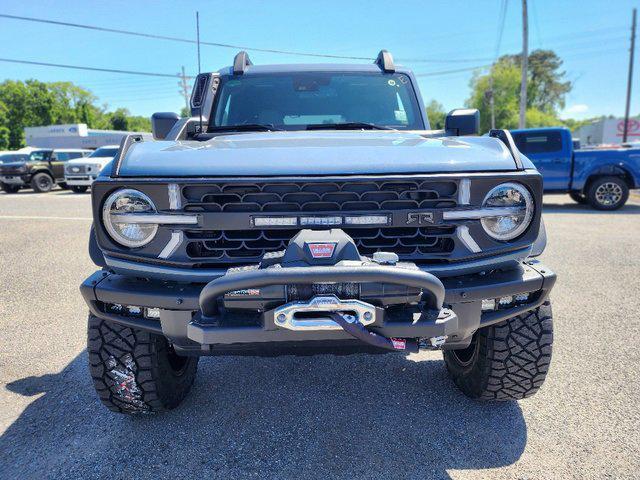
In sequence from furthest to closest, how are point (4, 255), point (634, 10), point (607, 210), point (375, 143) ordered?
1. point (634, 10)
2. point (607, 210)
3. point (4, 255)
4. point (375, 143)

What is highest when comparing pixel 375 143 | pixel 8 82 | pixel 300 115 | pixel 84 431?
pixel 8 82

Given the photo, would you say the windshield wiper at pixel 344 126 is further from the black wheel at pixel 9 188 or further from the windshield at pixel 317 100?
the black wheel at pixel 9 188

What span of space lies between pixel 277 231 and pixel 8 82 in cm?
7345

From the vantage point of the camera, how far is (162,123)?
131 inches

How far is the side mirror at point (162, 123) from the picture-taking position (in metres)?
3.32

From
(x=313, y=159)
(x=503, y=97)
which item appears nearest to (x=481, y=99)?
(x=503, y=97)

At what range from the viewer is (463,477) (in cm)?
214

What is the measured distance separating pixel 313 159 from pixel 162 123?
1772mm

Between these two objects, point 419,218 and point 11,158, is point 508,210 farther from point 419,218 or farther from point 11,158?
point 11,158

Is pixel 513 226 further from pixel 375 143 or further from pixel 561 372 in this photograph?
pixel 561 372

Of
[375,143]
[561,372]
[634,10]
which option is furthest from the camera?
[634,10]

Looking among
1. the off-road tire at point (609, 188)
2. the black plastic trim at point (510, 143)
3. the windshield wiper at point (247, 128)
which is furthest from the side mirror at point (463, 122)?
the off-road tire at point (609, 188)

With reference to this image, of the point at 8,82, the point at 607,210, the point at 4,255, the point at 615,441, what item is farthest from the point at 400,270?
the point at 8,82

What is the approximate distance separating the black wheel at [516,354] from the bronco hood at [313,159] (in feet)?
2.87
